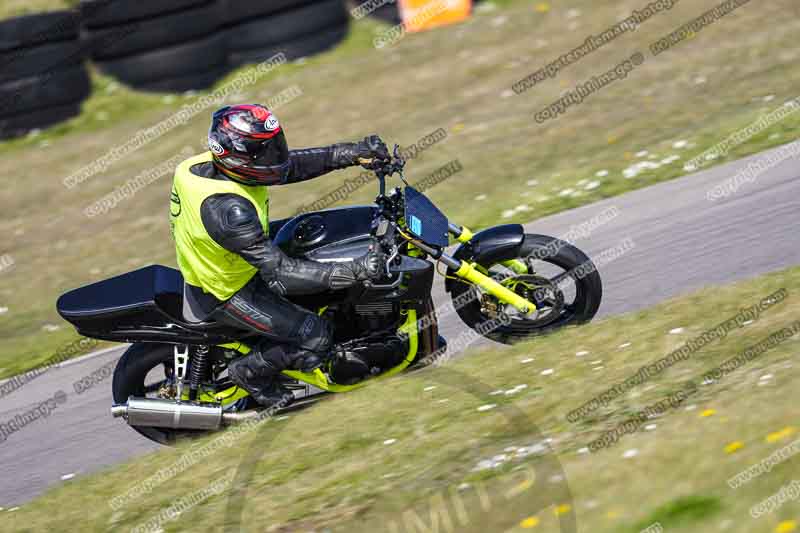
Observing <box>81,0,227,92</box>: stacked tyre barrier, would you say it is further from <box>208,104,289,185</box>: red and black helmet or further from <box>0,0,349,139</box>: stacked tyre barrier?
<box>208,104,289,185</box>: red and black helmet

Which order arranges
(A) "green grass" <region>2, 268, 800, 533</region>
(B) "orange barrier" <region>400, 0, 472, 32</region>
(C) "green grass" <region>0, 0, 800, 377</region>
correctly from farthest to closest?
(B) "orange barrier" <region>400, 0, 472, 32</region> < (C) "green grass" <region>0, 0, 800, 377</region> < (A) "green grass" <region>2, 268, 800, 533</region>

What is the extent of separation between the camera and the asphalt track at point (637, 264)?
6.73 metres

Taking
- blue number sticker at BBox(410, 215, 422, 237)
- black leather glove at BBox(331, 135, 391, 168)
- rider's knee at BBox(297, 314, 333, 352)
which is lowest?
rider's knee at BBox(297, 314, 333, 352)

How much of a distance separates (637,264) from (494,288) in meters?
2.06

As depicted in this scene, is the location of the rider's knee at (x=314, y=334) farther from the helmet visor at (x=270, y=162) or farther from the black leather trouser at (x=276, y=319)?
the helmet visor at (x=270, y=162)

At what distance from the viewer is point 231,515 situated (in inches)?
208

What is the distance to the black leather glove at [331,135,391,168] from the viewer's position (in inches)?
235

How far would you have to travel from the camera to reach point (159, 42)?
45.0 ft

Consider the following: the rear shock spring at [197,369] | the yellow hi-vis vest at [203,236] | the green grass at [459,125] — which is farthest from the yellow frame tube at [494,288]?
the green grass at [459,125]

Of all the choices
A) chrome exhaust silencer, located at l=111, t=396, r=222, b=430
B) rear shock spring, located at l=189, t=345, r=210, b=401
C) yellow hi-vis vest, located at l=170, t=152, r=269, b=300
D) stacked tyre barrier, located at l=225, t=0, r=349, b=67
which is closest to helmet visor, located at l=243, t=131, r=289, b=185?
yellow hi-vis vest, located at l=170, t=152, r=269, b=300

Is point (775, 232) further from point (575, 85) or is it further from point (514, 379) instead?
point (575, 85)

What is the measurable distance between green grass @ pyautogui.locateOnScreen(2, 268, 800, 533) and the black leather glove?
1458 mm

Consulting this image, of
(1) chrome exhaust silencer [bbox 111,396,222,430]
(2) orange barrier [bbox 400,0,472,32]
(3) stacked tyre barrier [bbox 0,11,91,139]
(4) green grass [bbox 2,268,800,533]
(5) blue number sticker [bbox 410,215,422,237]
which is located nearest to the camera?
(4) green grass [bbox 2,268,800,533]

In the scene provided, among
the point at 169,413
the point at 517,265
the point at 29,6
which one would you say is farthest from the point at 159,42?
the point at 517,265
